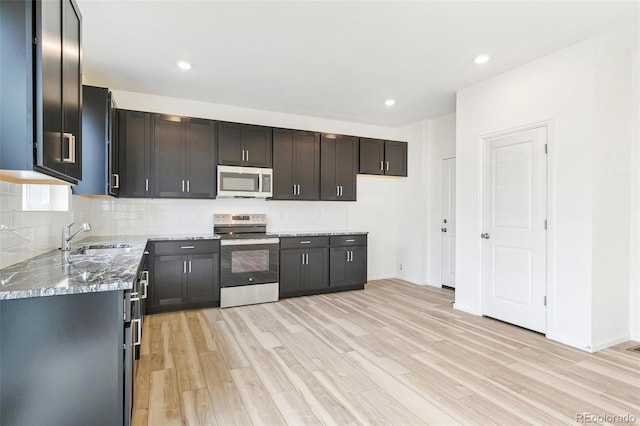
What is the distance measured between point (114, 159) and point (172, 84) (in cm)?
110

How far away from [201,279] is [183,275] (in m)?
0.22

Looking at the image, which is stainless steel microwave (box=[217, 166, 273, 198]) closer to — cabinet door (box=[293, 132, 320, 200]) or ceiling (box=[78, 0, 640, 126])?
cabinet door (box=[293, 132, 320, 200])

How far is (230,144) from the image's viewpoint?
4.54 metres

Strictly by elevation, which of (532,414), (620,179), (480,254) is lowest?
(532,414)

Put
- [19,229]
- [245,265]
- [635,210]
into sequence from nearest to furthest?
1. [19,229]
2. [635,210]
3. [245,265]

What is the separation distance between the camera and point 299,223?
5.35m

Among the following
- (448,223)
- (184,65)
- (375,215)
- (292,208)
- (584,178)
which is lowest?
(448,223)

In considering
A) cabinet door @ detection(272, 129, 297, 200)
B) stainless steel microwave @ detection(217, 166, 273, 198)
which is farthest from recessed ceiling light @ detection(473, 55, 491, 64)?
stainless steel microwave @ detection(217, 166, 273, 198)

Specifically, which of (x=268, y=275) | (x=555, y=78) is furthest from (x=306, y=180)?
(x=555, y=78)

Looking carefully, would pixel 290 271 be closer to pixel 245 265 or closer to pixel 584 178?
pixel 245 265

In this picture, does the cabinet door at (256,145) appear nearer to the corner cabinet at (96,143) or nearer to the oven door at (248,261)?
the oven door at (248,261)

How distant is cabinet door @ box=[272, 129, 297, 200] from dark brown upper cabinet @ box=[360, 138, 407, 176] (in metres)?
1.27

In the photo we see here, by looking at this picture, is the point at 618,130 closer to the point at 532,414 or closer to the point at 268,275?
the point at 532,414

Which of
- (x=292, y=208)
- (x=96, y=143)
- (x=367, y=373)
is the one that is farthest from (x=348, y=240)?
(x=96, y=143)
